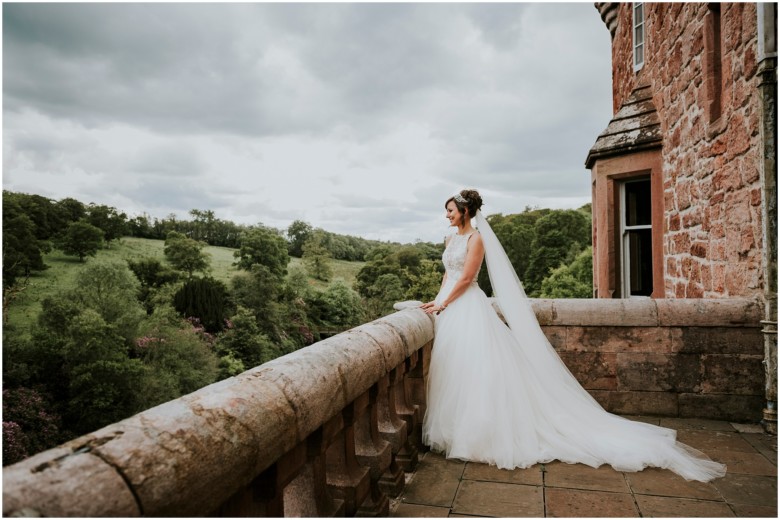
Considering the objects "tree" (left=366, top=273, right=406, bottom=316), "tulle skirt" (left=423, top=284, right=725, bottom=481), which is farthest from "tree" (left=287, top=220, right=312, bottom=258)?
"tulle skirt" (left=423, top=284, right=725, bottom=481)

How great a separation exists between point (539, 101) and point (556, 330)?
18945mm

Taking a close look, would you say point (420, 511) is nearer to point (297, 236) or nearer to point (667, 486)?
point (667, 486)

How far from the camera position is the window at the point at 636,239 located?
7.20 meters

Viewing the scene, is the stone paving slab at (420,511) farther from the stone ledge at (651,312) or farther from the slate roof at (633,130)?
the slate roof at (633,130)

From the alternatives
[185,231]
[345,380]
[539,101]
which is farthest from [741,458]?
[185,231]

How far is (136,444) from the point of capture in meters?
1.04

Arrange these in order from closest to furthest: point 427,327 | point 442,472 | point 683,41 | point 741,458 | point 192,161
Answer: point 442,472
point 741,458
point 427,327
point 683,41
point 192,161

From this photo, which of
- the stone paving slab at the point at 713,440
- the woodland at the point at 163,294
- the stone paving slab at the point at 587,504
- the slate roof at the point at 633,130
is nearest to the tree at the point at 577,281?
the woodland at the point at 163,294

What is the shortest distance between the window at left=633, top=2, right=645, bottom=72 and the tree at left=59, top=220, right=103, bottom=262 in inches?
1805

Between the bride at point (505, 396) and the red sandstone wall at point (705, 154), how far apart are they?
6.29 feet

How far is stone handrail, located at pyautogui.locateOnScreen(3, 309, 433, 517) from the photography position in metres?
0.92

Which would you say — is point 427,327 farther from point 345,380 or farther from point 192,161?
point 192,161

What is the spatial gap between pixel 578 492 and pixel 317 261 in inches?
2163

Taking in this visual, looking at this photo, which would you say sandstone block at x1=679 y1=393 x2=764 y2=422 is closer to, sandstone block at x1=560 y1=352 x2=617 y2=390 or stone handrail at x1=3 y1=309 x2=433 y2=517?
sandstone block at x1=560 y1=352 x2=617 y2=390
